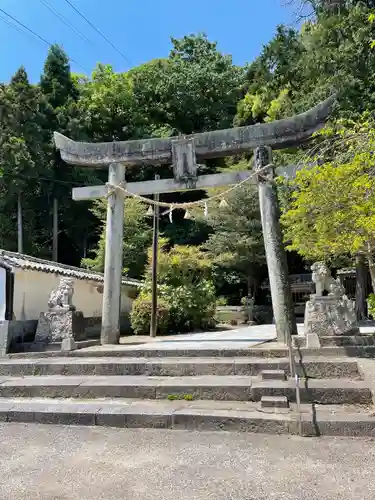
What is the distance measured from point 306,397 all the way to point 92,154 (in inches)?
286

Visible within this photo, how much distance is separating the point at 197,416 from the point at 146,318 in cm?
916

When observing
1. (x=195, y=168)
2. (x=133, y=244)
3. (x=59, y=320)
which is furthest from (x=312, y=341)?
(x=133, y=244)

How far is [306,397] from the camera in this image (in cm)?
549

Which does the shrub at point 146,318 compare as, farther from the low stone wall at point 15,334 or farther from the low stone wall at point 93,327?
the low stone wall at point 15,334

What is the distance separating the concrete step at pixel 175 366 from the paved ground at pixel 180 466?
1.71 metres

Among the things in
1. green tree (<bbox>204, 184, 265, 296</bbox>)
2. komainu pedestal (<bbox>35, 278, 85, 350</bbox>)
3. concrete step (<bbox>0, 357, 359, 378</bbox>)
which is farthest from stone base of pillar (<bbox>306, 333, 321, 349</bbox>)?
green tree (<bbox>204, 184, 265, 296</bbox>)

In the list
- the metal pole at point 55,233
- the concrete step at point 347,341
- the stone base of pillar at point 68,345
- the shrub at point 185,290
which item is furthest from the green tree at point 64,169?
the concrete step at point 347,341

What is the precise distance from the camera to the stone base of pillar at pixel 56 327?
9.09 m

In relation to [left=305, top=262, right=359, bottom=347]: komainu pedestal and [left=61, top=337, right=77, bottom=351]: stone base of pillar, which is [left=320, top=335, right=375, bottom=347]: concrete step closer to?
[left=305, top=262, right=359, bottom=347]: komainu pedestal

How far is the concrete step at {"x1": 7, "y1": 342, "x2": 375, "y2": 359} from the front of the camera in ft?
22.1

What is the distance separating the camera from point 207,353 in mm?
7336

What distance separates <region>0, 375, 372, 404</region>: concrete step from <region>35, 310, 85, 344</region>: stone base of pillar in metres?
2.09

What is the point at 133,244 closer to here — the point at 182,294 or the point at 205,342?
the point at 182,294

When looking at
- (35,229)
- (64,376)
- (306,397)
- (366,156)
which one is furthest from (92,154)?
(35,229)
